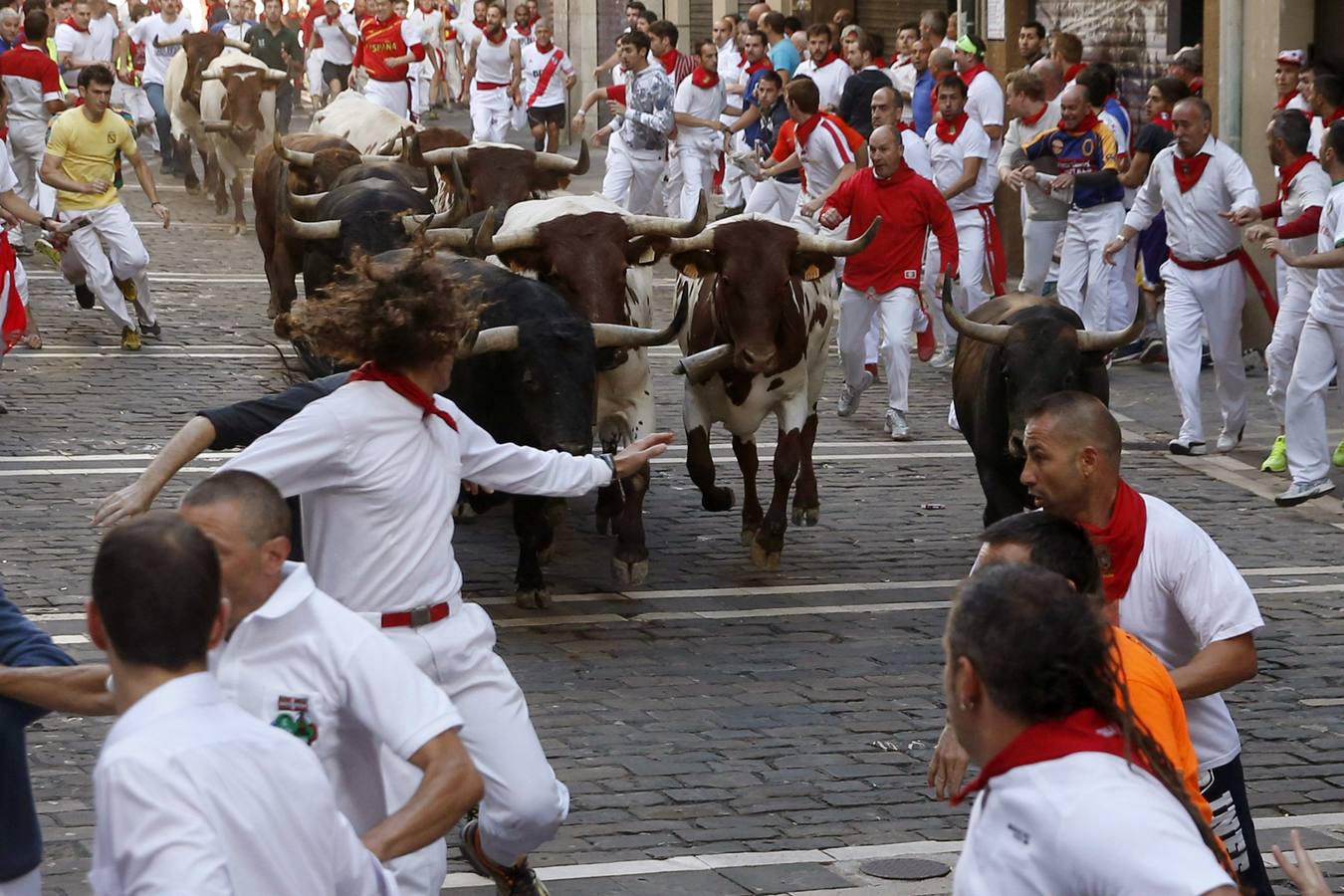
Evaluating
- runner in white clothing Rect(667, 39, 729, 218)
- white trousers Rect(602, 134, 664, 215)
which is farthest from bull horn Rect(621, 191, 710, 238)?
runner in white clothing Rect(667, 39, 729, 218)

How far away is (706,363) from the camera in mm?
10625

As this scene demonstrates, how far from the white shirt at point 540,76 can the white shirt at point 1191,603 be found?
22722 mm

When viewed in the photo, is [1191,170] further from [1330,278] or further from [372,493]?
[372,493]

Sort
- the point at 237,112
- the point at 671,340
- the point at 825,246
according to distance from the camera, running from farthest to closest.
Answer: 1. the point at 237,112
2. the point at 825,246
3. the point at 671,340

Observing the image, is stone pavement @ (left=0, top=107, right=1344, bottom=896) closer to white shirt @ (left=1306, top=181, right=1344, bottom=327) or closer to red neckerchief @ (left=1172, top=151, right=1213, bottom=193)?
white shirt @ (left=1306, top=181, right=1344, bottom=327)

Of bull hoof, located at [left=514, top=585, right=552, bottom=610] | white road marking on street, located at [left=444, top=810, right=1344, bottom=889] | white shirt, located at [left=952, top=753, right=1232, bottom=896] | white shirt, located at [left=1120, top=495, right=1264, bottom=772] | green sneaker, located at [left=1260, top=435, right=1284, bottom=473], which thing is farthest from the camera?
green sneaker, located at [left=1260, top=435, right=1284, bottom=473]

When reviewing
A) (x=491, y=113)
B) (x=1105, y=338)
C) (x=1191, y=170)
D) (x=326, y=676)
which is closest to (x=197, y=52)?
(x=491, y=113)

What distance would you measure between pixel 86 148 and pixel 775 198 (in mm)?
5570

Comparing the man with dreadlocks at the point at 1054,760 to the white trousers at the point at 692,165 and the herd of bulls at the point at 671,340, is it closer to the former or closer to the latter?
the herd of bulls at the point at 671,340

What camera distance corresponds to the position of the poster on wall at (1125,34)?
19734 mm

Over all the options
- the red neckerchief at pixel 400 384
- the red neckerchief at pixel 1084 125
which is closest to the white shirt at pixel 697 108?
the red neckerchief at pixel 1084 125

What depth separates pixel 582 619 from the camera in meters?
9.93

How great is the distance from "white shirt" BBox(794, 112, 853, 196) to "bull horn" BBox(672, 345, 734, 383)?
5.62 metres

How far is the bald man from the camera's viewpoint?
498 centimetres
